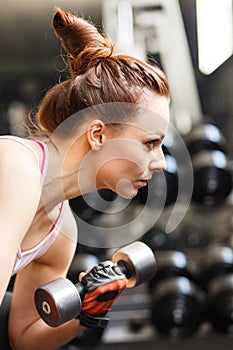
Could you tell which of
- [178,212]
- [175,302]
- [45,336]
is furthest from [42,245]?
[178,212]

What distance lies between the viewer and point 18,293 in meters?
1.52

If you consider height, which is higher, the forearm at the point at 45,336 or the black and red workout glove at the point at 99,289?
the black and red workout glove at the point at 99,289

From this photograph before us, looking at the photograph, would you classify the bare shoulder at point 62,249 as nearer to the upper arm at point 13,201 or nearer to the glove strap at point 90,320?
the glove strap at point 90,320

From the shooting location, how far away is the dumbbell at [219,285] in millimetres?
2582

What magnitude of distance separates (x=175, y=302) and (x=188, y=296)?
Answer: 63mm

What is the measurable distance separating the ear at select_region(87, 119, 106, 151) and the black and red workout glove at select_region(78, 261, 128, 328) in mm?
296

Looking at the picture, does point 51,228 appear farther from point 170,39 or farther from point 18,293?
point 170,39

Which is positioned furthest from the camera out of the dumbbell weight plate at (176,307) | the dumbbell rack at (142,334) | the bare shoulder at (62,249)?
the dumbbell rack at (142,334)

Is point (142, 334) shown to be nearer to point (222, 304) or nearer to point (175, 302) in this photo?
point (175, 302)

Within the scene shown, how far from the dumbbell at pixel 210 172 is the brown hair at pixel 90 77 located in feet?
4.85

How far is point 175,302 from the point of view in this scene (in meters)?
2.56

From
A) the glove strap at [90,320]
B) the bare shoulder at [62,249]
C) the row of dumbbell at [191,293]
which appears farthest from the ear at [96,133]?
the row of dumbbell at [191,293]

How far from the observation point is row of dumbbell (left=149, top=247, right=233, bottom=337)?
2564mm

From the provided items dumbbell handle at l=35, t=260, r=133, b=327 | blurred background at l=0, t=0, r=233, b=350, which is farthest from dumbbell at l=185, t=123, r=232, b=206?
dumbbell handle at l=35, t=260, r=133, b=327
